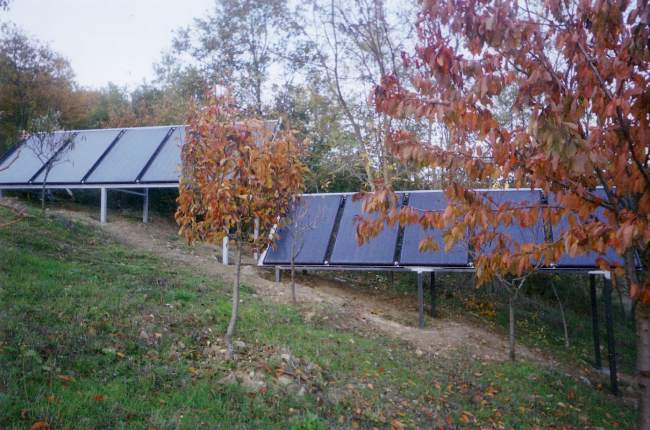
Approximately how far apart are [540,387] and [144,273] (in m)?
6.72

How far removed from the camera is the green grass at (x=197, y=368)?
203 inches

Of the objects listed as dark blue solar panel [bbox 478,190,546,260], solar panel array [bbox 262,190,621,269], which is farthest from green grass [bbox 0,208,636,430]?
dark blue solar panel [bbox 478,190,546,260]

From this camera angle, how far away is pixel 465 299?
14.1 meters

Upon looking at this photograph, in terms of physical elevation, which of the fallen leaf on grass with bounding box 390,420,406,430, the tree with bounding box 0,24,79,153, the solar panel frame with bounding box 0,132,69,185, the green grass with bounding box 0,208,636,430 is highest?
the tree with bounding box 0,24,79,153

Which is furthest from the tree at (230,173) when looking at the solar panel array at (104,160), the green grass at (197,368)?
the solar panel array at (104,160)

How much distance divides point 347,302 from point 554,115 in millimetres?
7819

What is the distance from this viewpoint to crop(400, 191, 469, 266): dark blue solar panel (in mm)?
10242

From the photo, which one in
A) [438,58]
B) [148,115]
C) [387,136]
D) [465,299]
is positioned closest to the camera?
[438,58]

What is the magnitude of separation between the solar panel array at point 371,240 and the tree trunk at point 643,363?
15.7 feet

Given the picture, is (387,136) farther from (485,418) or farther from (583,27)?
(485,418)

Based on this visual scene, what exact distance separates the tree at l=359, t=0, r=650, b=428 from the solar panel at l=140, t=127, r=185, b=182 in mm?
8917

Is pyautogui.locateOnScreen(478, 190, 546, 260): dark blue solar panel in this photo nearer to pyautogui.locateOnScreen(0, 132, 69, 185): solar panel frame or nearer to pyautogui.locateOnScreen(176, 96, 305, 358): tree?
pyautogui.locateOnScreen(176, 96, 305, 358): tree

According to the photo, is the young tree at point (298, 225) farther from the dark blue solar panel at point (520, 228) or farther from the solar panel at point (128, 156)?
the solar panel at point (128, 156)

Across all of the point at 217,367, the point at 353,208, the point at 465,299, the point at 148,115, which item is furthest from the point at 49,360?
the point at 148,115
